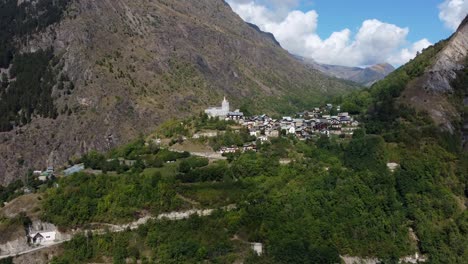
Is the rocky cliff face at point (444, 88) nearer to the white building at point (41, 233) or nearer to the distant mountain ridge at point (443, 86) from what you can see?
the distant mountain ridge at point (443, 86)

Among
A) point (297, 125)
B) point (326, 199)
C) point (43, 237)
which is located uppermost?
point (297, 125)

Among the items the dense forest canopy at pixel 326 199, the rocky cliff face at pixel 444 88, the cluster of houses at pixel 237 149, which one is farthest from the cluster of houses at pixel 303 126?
the rocky cliff face at pixel 444 88

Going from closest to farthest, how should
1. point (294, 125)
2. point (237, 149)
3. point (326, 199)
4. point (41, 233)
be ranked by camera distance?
point (41, 233) < point (326, 199) < point (237, 149) < point (294, 125)

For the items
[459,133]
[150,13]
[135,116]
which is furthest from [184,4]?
→ [459,133]

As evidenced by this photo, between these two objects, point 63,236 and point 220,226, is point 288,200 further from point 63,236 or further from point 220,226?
point 63,236

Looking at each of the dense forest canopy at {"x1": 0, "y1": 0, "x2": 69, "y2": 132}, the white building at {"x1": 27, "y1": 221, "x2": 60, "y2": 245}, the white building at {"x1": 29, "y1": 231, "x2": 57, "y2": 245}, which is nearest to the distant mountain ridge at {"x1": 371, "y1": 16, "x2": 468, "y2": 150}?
the white building at {"x1": 27, "y1": 221, "x2": 60, "y2": 245}

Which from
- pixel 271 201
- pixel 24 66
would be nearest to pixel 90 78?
pixel 24 66

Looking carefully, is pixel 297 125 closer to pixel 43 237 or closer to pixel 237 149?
pixel 237 149
